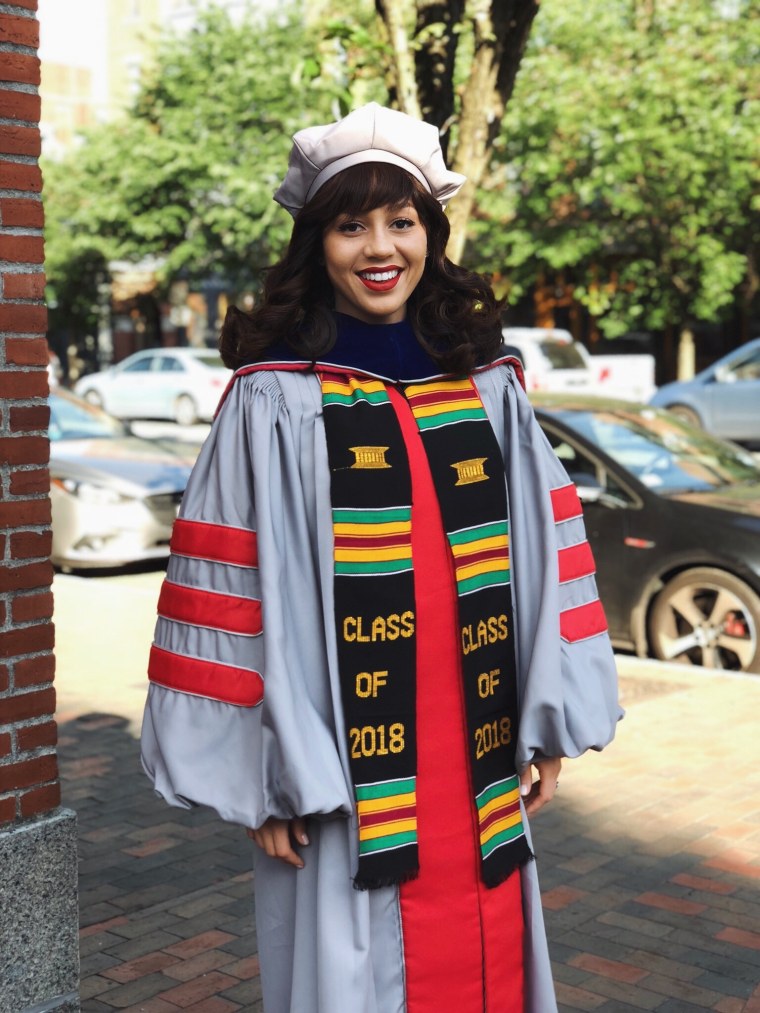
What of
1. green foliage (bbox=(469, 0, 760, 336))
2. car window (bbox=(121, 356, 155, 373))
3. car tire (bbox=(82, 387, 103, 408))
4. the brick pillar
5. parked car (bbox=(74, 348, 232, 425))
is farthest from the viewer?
car tire (bbox=(82, 387, 103, 408))

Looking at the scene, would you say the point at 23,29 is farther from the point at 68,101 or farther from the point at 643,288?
the point at 68,101

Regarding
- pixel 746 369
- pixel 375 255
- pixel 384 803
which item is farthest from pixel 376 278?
pixel 746 369

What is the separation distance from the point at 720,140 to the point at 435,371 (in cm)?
2355

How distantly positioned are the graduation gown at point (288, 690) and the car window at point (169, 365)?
25217 mm

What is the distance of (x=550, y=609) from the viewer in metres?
2.53

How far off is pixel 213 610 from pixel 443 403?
556 mm

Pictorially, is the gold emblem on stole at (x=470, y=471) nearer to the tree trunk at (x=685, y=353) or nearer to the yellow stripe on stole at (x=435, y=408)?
the yellow stripe on stole at (x=435, y=408)

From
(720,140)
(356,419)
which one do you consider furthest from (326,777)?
(720,140)

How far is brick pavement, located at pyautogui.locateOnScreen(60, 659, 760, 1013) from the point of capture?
383 centimetres

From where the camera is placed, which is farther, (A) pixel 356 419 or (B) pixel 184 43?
(B) pixel 184 43

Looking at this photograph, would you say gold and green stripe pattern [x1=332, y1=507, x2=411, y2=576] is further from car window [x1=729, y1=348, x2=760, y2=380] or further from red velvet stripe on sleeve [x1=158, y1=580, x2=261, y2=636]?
car window [x1=729, y1=348, x2=760, y2=380]

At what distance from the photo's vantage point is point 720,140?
2456cm

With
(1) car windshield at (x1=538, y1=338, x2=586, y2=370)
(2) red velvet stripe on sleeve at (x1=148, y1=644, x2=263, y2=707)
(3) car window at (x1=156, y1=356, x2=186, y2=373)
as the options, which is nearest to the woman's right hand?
(2) red velvet stripe on sleeve at (x1=148, y1=644, x2=263, y2=707)

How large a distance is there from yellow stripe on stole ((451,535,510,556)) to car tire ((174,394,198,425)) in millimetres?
24946
